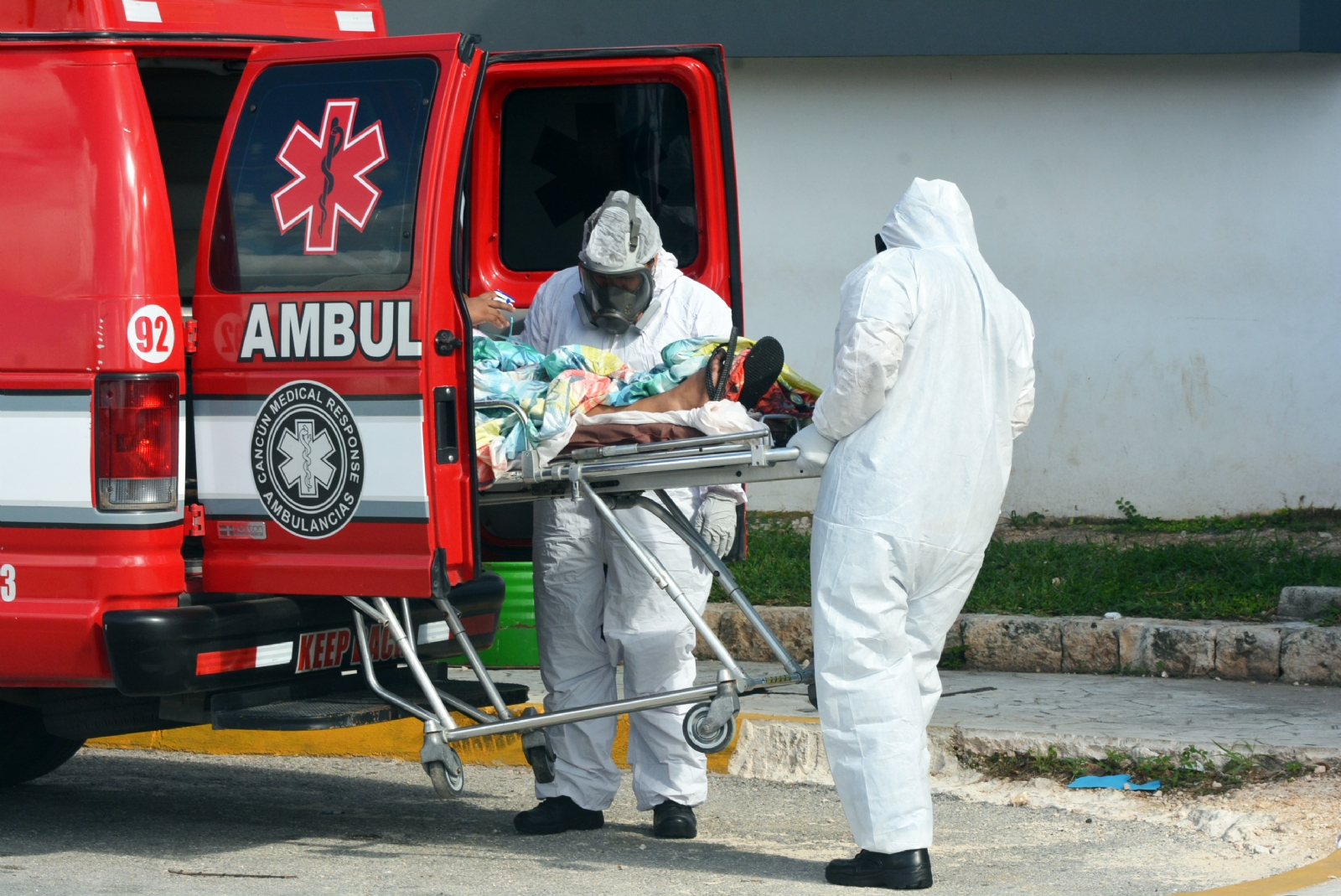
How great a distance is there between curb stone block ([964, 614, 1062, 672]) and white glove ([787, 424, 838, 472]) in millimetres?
2847

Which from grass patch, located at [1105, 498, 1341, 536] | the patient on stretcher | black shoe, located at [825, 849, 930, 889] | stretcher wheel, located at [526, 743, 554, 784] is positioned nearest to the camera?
black shoe, located at [825, 849, 930, 889]

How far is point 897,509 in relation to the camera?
408cm

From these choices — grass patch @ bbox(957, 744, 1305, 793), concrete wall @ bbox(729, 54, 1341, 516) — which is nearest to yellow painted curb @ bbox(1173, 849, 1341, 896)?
grass patch @ bbox(957, 744, 1305, 793)

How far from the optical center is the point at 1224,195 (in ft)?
30.5

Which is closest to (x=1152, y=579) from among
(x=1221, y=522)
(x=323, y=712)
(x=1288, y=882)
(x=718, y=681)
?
(x=1221, y=522)

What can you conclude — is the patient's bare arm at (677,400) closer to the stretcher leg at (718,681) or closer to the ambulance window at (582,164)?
the stretcher leg at (718,681)

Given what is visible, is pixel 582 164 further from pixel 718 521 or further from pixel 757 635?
pixel 757 635

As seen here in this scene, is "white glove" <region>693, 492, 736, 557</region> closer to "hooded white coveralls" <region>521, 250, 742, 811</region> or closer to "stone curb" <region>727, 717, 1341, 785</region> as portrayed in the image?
"hooded white coveralls" <region>521, 250, 742, 811</region>

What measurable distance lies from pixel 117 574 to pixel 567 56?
2316 mm

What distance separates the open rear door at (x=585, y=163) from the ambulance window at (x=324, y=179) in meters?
0.95

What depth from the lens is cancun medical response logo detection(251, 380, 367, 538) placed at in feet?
13.3

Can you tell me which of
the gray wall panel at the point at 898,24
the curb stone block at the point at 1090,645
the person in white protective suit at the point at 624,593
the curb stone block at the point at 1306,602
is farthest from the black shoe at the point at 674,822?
the gray wall panel at the point at 898,24

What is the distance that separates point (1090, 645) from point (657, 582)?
303 centimetres

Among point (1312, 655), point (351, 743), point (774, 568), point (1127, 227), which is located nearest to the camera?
point (351, 743)
